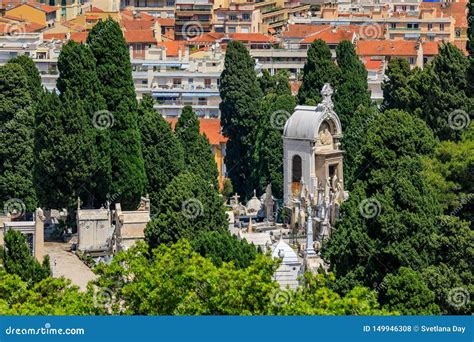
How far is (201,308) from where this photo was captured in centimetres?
5356

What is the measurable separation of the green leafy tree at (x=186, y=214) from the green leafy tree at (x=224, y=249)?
2.90 meters

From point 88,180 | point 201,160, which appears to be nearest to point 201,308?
point 88,180

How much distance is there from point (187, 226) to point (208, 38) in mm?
89534

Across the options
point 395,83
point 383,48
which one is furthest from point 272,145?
point 383,48

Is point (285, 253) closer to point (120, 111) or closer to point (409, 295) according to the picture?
point (409, 295)

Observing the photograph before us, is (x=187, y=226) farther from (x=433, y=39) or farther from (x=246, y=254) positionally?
(x=433, y=39)

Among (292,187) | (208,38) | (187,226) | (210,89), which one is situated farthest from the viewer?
(208,38)

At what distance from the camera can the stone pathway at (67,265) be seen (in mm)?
69544

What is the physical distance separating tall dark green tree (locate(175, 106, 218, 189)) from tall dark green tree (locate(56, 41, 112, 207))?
11895 millimetres

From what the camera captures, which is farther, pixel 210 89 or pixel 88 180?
pixel 210 89

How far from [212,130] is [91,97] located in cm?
4445

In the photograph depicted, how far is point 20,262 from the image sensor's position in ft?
206

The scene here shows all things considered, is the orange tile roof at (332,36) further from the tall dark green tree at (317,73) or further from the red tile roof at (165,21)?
the tall dark green tree at (317,73)

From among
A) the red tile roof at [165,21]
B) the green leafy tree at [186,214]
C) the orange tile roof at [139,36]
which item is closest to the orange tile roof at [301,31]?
the orange tile roof at [139,36]
